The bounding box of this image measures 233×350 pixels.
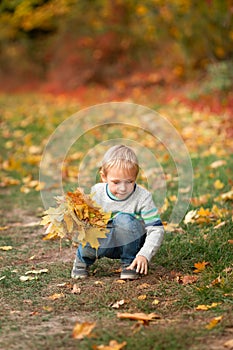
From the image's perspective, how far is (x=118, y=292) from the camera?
144 inches

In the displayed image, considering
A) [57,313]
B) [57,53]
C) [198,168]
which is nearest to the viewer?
[57,313]

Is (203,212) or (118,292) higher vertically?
(203,212)

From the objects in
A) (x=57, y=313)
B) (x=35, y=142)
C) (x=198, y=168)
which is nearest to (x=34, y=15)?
(x=35, y=142)

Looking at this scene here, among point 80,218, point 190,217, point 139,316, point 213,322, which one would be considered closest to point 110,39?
point 190,217

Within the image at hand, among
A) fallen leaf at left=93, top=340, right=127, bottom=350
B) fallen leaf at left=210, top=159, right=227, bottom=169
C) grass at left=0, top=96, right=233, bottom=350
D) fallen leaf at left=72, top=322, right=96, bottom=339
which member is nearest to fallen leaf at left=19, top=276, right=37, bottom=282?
grass at left=0, top=96, right=233, bottom=350

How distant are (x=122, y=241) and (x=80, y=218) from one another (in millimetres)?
301

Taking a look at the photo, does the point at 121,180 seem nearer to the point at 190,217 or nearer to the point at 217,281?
the point at 217,281

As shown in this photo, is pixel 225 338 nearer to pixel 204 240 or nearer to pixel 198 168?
pixel 204 240

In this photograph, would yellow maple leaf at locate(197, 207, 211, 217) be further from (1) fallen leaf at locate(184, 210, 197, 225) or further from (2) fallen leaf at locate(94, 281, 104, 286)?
(2) fallen leaf at locate(94, 281, 104, 286)

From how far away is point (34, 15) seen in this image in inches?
632

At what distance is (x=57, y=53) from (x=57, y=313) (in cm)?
1517

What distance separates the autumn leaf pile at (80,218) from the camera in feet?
12.2

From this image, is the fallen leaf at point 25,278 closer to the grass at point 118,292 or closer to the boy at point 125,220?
the grass at point 118,292

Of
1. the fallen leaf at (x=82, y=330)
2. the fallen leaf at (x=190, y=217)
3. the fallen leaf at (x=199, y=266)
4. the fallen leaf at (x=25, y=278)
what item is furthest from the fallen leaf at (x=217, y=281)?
the fallen leaf at (x=190, y=217)
